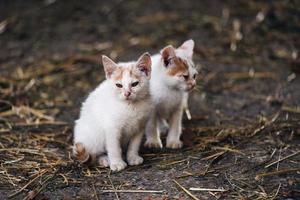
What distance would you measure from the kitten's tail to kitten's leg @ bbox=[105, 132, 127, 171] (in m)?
0.17

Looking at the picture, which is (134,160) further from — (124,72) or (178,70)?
(178,70)

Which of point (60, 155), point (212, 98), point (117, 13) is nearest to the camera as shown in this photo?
point (60, 155)

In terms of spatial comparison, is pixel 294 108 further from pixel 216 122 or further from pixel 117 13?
pixel 117 13

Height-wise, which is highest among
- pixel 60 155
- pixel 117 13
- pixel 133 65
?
pixel 117 13

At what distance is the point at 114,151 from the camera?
4.45 m

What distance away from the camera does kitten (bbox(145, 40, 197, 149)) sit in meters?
4.71

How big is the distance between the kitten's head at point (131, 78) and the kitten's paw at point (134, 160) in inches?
19.2

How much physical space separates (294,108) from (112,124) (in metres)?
2.28

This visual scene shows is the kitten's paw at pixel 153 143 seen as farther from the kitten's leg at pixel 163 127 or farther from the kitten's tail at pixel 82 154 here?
the kitten's tail at pixel 82 154

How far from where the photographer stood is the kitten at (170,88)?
471 cm

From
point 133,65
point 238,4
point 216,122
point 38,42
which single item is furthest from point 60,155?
point 238,4

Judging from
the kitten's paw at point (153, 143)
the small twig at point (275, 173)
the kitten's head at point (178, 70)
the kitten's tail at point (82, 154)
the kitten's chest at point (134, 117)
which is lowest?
the small twig at point (275, 173)

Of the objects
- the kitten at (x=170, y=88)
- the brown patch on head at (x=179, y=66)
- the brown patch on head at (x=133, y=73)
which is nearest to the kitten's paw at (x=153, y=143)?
the kitten at (x=170, y=88)

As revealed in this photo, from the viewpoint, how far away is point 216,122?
18.3 feet
